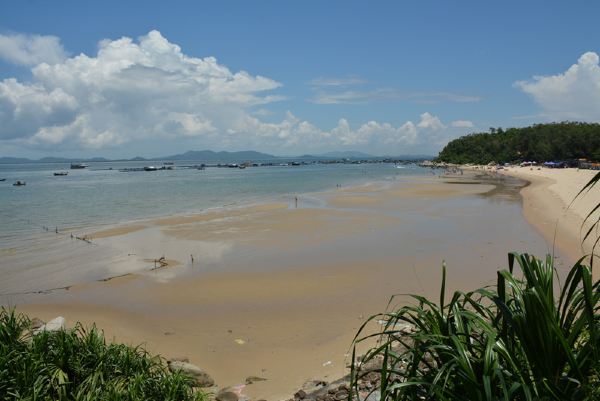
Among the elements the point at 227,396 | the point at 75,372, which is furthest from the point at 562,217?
the point at 75,372

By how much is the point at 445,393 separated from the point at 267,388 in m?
5.12

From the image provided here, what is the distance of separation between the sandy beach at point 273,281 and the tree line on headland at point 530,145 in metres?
72.1

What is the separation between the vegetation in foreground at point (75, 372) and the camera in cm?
507

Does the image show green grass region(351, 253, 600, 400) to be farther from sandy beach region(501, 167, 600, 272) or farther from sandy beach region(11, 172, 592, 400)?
sandy beach region(501, 167, 600, 272)

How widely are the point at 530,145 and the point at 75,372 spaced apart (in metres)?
115

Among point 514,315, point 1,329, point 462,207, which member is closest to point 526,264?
point 514,315

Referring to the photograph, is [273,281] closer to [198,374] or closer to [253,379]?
[253,379]

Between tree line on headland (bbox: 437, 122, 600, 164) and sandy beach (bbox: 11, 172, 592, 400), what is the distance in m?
Result: 72.1

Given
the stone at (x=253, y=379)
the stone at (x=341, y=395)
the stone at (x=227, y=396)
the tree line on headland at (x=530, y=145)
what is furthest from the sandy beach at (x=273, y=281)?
the tree line on headland at (x=530, y=145)

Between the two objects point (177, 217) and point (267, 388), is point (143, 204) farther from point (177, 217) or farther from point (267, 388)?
point (267, 388)

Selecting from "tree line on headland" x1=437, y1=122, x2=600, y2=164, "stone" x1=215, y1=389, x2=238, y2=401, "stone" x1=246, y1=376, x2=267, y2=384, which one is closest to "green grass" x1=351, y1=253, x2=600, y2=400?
"stone" x1=215, y1=389, x2=238, y2=401

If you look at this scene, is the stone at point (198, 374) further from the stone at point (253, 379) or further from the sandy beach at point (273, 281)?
the stone at point (253, 379)

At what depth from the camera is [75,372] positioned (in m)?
5.56

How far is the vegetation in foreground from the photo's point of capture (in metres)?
5.07
